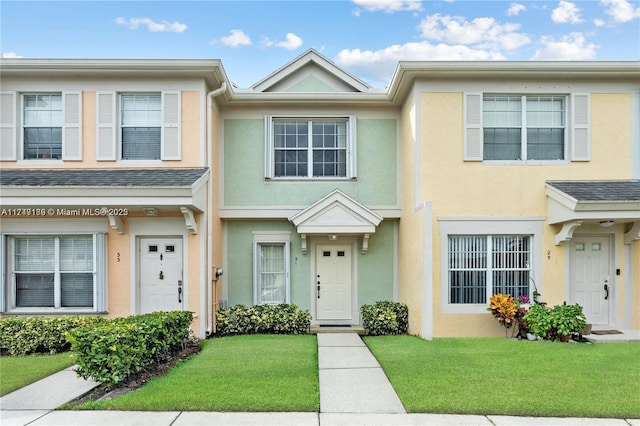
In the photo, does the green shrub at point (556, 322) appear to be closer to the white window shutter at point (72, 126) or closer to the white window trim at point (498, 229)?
the white window trim at point (498, 229)

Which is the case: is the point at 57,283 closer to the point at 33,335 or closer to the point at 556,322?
the point at 33,335

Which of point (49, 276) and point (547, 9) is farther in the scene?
point (547, 9)

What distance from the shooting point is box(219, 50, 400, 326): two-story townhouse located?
12.0m

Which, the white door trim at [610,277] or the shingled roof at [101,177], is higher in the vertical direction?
the shingled roof at [101,177]

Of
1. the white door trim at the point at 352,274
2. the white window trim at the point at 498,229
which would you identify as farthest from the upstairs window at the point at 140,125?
the white window trim at the point at 498,229

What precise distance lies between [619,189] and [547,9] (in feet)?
15.3

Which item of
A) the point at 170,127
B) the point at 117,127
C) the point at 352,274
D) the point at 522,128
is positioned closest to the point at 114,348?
the point at 170,127

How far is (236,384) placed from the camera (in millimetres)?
6340

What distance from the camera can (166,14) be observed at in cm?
1095

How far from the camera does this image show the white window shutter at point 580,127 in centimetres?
1061

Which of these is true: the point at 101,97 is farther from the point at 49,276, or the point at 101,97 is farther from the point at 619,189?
the point at 619,189

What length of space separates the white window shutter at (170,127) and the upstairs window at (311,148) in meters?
2.54

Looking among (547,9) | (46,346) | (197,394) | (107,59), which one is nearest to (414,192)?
(547,9)

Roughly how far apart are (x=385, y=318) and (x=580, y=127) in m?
6.31
